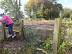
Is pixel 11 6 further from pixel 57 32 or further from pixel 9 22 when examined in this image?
pixel 57 32

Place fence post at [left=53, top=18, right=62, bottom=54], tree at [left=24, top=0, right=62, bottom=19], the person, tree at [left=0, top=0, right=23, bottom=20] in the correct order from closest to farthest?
fence post at [left=53, top=18, right=62, bottom=54] → tree at [left=24, top=0, right=62, bottom=19] → the person → tree at [left=0, top=0, right=23, bottom=20]

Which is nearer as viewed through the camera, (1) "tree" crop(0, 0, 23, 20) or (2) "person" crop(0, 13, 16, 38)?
(2) "person" crop(0, 13, 16, 38)

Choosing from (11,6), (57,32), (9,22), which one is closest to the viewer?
(57,32)

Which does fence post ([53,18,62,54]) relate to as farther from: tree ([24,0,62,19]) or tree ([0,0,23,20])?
tree ([0,0,23,20])

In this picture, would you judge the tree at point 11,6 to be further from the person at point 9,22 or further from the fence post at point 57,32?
the fence post at point 57,32

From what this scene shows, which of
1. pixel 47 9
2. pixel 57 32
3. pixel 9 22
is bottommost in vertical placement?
pixel 57 32

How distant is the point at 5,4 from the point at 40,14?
3.41m

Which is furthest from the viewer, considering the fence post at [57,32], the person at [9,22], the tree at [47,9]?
the person at [9,22]

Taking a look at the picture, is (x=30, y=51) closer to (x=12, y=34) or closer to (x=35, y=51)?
(x=35, y=51)

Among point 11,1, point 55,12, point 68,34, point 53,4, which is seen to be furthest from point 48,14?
point 11,1

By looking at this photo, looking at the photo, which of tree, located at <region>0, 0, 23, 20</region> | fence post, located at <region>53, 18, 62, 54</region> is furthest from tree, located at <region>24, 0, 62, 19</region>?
tree, located at <region>0, 0, 23, 20</region>

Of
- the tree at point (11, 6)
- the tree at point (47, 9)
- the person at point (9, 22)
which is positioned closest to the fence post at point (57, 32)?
the tree at point (47, 9)

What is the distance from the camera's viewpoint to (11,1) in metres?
4.47

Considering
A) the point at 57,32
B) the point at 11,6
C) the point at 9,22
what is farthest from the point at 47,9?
the point at 11,6
